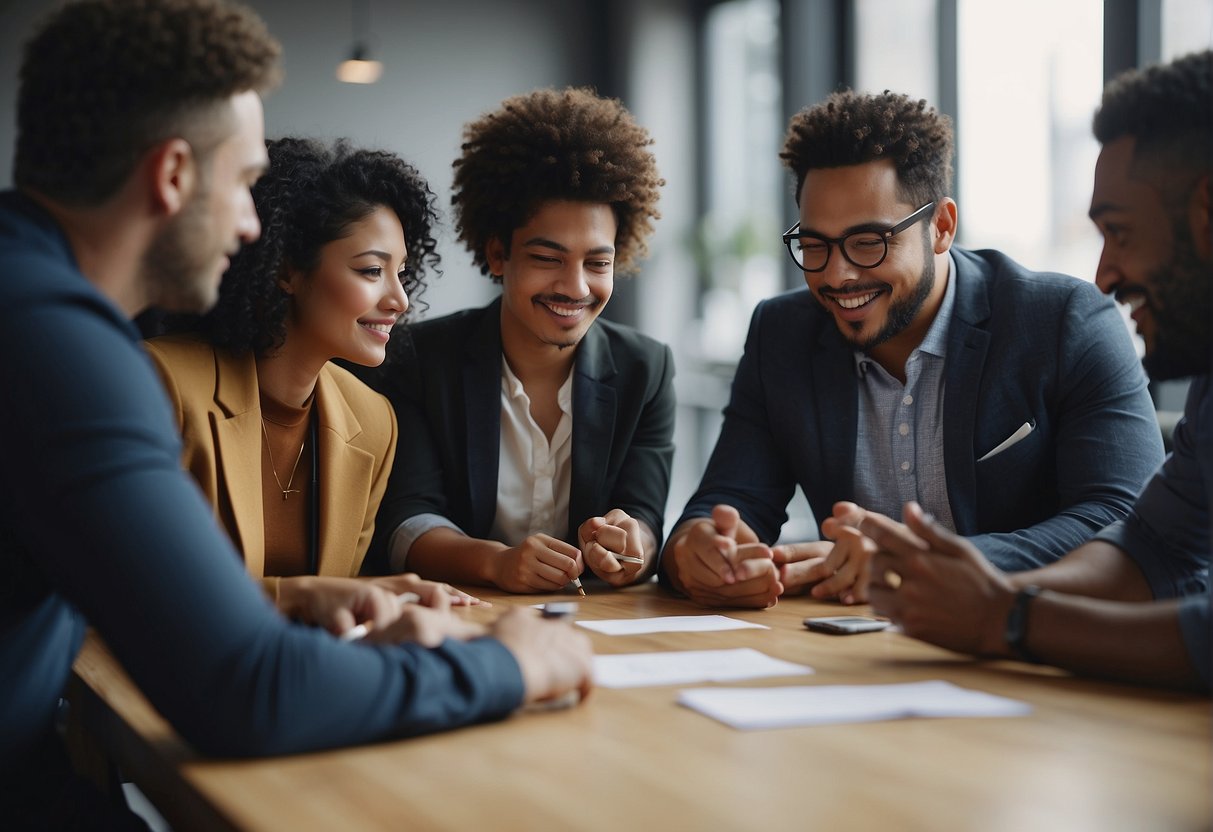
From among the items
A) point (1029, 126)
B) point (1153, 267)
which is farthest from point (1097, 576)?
point (1029, 126)

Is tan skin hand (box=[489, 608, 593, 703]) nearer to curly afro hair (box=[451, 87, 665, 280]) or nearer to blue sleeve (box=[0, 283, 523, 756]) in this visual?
blue sleeve (box=[0, 283, 523, 756])

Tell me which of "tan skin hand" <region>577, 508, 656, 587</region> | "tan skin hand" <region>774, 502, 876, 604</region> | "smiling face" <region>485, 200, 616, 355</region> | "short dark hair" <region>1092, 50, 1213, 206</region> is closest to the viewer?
"short dark hair" <region>1092, 50, 1213, 206</region>

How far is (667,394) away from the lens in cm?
277

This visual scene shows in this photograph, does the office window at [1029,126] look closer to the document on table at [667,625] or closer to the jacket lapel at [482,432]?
the jacket lapel at [482,432]

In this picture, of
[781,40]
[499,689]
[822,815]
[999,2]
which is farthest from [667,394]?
[781,40]

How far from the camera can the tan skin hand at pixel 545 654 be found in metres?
1.30

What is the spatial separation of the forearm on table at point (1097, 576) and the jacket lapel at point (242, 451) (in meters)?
1.29

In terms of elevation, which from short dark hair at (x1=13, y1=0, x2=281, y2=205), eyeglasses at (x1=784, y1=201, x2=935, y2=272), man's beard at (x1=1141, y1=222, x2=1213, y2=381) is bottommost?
man's beard at (x1=1141, y1=222, x2=1213, y2=381)

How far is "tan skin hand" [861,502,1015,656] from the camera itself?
151 centimetres

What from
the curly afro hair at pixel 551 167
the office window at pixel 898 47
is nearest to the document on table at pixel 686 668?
the curly afro hair at pixel 551 167

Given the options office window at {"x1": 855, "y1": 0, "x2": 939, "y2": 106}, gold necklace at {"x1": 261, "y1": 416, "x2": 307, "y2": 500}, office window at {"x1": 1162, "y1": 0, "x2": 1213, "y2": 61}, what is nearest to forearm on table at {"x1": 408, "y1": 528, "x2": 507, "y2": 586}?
gold necklace at {"x1": 261, "y1": 416, "x2": 307, "y2": 500}

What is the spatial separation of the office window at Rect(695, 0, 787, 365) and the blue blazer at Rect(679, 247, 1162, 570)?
11.4 feet

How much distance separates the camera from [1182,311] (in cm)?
158

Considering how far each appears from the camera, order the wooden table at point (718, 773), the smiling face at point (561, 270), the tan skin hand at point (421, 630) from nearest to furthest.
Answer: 1. the wooden table at point (718, 773)
2. the tan skin hand at point (421, 630)
3. the smiling face at point (561, 270)
